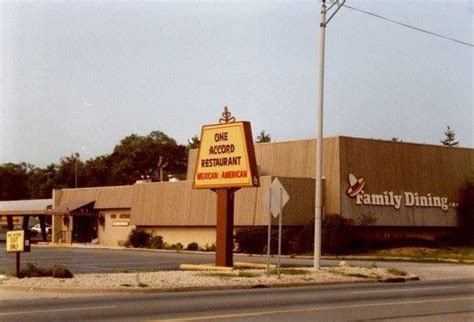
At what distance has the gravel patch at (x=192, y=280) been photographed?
22.3 meters

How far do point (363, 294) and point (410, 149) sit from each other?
1376 inches

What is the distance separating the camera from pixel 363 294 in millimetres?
21234

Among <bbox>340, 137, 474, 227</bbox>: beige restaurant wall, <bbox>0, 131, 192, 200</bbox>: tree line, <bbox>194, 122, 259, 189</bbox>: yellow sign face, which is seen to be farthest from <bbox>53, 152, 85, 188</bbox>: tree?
<bbox>194, 122, 259, 189</bbox>: yellow sign face

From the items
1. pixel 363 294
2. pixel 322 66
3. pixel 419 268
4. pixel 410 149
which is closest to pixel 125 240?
pixel 410 149

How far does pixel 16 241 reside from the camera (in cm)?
2362

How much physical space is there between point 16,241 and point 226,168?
9.47m

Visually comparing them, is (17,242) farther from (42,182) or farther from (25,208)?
(42,182)

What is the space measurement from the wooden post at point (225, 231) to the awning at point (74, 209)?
Result: 34881mm

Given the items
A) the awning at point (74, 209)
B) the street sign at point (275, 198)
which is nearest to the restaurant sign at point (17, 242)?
the street sign at point (275, 198)

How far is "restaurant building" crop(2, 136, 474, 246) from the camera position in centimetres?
5031

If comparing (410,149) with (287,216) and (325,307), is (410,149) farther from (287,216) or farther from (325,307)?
(325,307)

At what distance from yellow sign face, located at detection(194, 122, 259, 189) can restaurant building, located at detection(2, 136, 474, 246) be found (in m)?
17.3

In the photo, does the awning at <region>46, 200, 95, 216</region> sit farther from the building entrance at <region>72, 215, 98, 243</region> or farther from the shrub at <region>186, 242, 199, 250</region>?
the shrub at <region>186, 242, 199, 250</region>

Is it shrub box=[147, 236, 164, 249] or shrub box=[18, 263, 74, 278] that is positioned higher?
shrub box=[18, 263, 74, 278]
